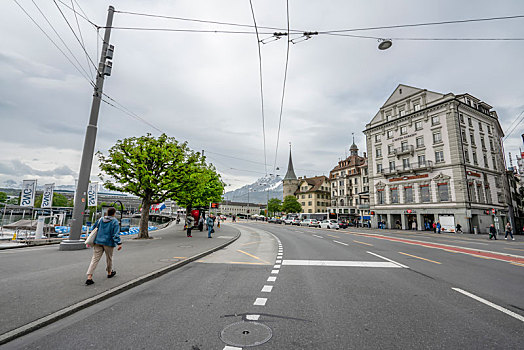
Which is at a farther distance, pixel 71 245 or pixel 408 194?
pixel 408 194

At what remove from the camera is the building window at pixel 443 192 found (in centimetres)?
3681

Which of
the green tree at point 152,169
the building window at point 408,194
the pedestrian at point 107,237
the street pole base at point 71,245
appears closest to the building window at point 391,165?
the building window at point 408,194

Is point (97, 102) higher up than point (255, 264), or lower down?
higher up

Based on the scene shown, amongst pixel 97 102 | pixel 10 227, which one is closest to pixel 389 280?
pixel 97 102

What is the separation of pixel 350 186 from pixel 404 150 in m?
29.3

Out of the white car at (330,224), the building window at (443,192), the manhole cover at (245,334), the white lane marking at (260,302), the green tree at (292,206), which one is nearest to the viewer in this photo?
the manhole cover at (245,334)

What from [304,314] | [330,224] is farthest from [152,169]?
[330,224]

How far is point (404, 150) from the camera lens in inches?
1690

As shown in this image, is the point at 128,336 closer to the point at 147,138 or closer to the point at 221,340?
the point at 221,340

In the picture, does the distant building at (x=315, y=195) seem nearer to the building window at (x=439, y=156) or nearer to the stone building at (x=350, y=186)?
the stone building at (x=350, y=186)

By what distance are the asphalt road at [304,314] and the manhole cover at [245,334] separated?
1 centimetres

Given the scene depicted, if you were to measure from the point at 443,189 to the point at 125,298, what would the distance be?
43.5m

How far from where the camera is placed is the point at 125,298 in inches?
207

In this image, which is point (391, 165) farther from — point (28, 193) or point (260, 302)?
point (28, 193)
